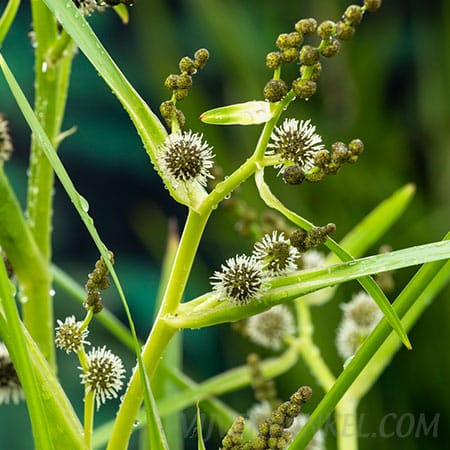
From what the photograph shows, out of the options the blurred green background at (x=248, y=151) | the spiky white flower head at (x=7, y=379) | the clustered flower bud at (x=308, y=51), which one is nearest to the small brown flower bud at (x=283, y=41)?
the clustered flower bud at (x=308, y=51)

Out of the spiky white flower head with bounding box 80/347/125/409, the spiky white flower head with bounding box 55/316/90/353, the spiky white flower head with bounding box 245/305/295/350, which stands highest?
the spiky white flower head with bounding box 245/305/295/350

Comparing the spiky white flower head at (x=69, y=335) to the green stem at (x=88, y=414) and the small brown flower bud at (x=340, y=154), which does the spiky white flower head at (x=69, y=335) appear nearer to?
the green stem at (x=88, y=414)

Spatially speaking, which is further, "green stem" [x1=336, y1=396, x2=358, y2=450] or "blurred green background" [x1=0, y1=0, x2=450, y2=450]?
"blurred green background" [x1=0, y1=0, x2=450, y2=450]

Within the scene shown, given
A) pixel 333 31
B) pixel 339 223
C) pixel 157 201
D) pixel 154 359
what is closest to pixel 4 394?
pixel 154 359

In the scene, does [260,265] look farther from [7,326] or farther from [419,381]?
[419,381]

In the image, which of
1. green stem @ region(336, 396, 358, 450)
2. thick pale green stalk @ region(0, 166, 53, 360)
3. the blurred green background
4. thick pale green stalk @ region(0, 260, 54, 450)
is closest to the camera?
thick pale green stalk @ region(0, 260, 54, 450)

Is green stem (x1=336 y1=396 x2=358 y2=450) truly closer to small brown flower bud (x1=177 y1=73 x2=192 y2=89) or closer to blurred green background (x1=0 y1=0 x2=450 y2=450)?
small brown flower bud (x1=177 y1=73 x2=192 y2=89)

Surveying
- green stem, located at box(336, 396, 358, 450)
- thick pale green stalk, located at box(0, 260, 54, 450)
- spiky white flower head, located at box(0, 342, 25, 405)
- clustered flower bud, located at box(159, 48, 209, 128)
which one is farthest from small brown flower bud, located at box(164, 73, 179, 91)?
green stem, located at box(336, 396, 358, 450)

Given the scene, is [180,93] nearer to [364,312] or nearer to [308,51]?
[308,51]
